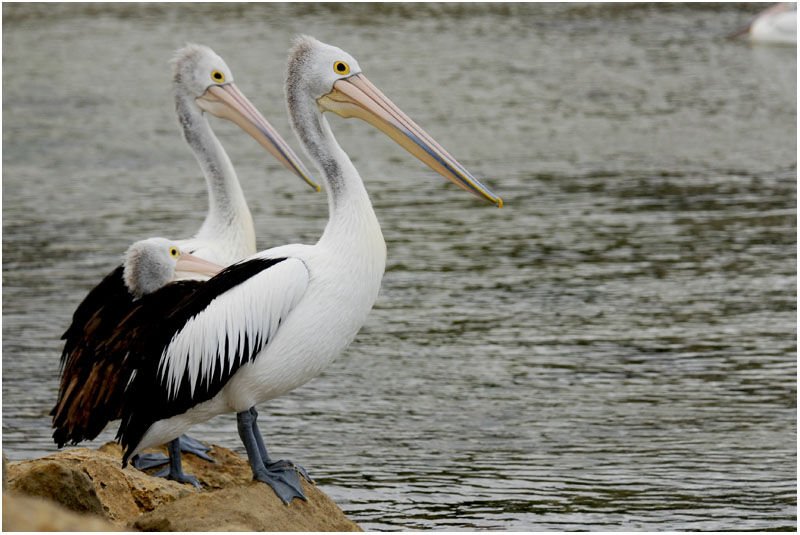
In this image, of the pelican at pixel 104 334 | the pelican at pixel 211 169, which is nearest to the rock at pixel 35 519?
the pelican at pixel 104 334

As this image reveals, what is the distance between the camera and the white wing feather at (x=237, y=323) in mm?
4367

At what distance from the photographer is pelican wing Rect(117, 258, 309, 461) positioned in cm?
437

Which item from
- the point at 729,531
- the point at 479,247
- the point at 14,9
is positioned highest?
the point at 14,9

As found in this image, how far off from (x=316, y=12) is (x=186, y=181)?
9.08m

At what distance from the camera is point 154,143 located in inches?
497

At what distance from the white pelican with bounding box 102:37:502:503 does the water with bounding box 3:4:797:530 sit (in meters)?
0.90

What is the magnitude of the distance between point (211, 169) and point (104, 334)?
1288mm

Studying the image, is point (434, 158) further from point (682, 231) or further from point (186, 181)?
point (186, 181)

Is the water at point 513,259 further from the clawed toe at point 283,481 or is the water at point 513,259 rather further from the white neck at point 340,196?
the white neck at point 340,196

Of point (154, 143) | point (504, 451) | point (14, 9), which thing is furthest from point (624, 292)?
point (14, 9)

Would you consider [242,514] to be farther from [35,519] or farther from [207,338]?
[35,519]

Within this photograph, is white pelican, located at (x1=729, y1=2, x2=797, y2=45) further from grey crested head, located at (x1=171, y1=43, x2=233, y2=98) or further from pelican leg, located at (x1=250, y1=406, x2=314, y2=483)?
pelican leg, located at (x1=250, y1=406, x2=314, y2=483)

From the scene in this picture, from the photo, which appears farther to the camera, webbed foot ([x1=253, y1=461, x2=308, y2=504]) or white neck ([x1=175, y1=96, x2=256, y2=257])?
white neck ([x1=175, y1=96, x2=256, y2=257])

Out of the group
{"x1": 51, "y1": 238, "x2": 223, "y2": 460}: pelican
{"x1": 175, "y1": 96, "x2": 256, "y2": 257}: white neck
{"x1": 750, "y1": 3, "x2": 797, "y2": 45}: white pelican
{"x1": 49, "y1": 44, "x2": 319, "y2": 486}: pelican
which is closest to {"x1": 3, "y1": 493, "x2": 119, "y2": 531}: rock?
{"x1": 51, "y1": 238, "x2": 223, "y2": 460}: pelican
